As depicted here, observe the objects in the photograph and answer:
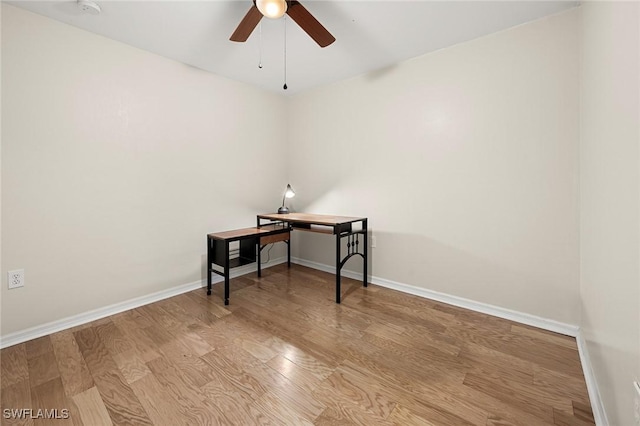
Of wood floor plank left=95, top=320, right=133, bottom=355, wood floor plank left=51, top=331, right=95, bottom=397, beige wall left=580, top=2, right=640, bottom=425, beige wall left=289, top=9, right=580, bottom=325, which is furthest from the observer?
beige wall left=289, top=9, right=580, bottom=325

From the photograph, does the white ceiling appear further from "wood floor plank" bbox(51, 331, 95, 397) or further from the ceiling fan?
"wood floor plank" bbox(51, 331, 95, 397)

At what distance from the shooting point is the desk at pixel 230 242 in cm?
242

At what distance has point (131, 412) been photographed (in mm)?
1235

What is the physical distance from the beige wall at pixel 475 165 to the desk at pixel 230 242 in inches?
33.9

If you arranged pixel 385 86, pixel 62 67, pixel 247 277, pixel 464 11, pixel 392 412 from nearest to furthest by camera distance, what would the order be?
pixel 392 412 → pixel 464 11 → pixel 62 67 → pixel 385 86 → pixel 247 277

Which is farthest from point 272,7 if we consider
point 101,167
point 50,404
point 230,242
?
point 50,404

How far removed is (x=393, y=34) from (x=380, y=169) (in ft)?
3.84

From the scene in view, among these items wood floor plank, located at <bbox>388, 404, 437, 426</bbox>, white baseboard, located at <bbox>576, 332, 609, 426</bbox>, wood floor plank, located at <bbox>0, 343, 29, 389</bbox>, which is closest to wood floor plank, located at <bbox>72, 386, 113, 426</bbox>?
wood floor plank, located at <bbox>0, 343, 29, 389</bbox>

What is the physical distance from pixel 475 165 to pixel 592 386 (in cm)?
154

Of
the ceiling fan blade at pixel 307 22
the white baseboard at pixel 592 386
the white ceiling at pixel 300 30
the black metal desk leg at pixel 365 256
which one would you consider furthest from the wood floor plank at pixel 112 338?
the white baseboard at pixel 592 386

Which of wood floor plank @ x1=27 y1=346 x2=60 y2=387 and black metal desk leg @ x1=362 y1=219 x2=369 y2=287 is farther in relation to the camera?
black metal desk leg @ x1=362 y1=219 x2=369 y2=287

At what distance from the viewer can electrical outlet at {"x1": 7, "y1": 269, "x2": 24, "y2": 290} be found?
5.86 ft

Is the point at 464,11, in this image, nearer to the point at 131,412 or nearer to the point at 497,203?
the point at 497,203

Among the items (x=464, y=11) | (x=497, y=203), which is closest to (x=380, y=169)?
(x=497, y=203)
